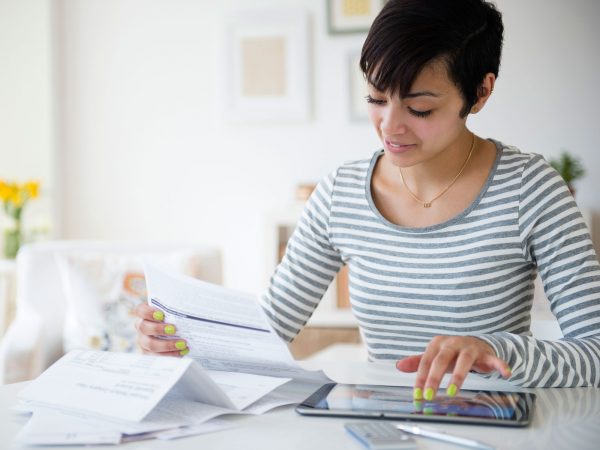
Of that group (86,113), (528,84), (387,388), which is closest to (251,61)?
(86,113)

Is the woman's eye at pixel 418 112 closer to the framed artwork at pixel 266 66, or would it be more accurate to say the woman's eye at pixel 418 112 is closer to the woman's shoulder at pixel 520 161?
the woman's shoulder at pixel 520 161

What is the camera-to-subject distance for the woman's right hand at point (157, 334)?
111cm

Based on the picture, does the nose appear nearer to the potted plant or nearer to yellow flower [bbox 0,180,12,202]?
the potted plant

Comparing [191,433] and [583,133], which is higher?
[583,133]

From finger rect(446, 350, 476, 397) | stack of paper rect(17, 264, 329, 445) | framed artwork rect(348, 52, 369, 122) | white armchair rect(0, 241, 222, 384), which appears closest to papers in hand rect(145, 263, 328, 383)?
stack of paper rect(17, 264, 329, 445)

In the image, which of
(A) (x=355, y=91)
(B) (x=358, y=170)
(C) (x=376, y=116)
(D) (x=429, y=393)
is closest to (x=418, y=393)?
(D) (x=429, y=393)

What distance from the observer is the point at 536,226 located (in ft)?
3.99

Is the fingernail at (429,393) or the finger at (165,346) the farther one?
the finger at (165,346)

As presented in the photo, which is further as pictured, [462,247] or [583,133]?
[583,133]

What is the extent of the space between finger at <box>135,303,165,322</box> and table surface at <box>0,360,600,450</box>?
0.24 m

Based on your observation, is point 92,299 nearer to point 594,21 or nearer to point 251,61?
point 251,61

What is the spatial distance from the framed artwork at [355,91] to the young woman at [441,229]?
1952 millimetres

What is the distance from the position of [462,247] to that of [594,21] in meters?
2.21

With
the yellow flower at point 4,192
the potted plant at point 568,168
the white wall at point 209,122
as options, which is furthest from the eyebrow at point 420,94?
the yellow flower at point 4,192
